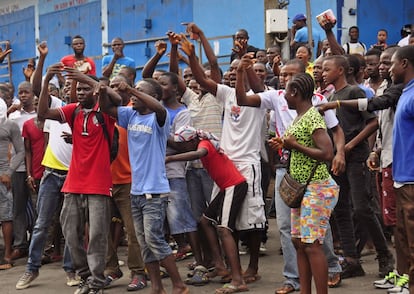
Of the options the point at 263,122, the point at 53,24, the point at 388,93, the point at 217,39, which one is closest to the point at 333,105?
the point at 388,93

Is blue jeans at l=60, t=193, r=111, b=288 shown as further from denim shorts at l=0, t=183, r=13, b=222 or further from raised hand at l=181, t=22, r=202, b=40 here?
denim shorts at l=0, t=183, r=13, b=222

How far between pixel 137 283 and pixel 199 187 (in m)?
1.16

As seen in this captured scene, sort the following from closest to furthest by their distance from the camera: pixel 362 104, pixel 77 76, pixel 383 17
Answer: pixel 362 104
pixel 77 76
pixel 383 17

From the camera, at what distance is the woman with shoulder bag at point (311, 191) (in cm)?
627

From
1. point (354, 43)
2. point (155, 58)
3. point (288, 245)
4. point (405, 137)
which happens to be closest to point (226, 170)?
point (288, 245)

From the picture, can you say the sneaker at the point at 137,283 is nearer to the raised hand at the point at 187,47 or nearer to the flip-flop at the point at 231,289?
the flip-flop at the point at 231,289

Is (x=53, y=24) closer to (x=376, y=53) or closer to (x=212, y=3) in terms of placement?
(x=212, y=3)

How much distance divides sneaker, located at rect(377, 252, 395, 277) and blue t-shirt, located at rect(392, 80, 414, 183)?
1548 millimetres

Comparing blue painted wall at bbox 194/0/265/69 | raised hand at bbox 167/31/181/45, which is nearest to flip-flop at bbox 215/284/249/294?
raised hand at bbox 167/31/181/45

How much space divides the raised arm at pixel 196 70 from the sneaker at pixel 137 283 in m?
1.88

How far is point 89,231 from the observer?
7.53 m

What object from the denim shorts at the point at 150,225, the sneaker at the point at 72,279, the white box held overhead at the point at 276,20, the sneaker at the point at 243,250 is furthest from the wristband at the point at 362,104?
the white box held overhead at the point at 276,20

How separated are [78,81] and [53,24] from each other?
1370cm

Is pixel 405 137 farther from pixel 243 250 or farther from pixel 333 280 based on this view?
pixel 243 250
